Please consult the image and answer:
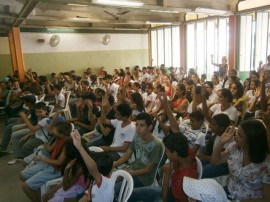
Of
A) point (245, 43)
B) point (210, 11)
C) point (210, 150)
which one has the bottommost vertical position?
point (210, 150)

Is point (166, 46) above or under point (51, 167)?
above

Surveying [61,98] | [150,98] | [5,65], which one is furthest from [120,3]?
[5,65]

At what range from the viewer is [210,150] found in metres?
2.71

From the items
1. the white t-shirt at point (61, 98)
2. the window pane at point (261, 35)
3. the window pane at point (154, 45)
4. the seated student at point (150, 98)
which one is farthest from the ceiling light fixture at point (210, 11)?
the window pane at point (154, 45)

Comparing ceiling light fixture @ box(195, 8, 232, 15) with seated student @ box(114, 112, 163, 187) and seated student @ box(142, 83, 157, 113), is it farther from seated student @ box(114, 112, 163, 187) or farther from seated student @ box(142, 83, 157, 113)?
seated student @ box(114, 112, 163, 187)

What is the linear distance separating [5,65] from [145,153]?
9.26 metres

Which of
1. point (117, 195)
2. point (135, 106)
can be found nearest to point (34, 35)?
point (135, 106)

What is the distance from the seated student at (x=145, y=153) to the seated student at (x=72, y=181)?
473 millimetres

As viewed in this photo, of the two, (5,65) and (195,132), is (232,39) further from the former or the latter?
(5,65)

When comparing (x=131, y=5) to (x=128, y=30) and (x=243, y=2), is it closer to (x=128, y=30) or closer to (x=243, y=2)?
(x=243, y=2)

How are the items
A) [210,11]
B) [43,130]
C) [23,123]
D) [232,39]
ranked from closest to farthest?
[43,130], [23,123], [210,11], [232,39]

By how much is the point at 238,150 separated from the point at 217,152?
0.19m

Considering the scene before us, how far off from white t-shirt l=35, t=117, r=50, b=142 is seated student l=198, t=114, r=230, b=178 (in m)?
2.26

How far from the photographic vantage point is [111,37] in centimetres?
1207
